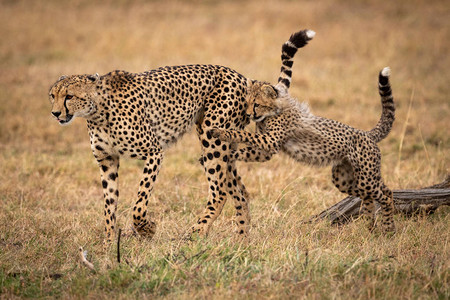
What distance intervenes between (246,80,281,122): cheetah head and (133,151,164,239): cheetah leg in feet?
2.52

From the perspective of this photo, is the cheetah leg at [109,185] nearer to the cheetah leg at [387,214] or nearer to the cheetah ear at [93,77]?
the cheetah ear at [93,77]

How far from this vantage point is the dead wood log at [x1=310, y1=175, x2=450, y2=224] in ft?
15.9

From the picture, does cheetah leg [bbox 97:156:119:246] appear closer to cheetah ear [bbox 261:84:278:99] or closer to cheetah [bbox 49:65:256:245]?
cheetah [bbox 49:65:256:245]

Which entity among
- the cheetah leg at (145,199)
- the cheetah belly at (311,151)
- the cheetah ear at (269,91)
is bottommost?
the cheetah leg at (145,199)

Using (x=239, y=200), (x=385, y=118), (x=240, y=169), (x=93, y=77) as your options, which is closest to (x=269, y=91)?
(x=239, y=200)

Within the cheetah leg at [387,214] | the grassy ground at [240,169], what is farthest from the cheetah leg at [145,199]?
the cheetah leg at [387,214]

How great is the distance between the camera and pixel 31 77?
10.2 metres

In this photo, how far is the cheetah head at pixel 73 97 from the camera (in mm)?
4039

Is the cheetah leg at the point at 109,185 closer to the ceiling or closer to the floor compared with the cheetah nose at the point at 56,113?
closer to the floor

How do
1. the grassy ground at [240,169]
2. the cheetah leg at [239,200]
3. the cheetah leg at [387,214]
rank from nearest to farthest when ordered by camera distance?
1. the grassy ground at [240,169]
2. the cheetah leg at [239,200]
3. the cheetah leg at [387,214]

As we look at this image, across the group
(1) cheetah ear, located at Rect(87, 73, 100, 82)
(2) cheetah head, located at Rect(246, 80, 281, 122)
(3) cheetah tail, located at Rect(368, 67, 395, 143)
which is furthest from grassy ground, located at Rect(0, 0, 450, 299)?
(1) cheetah ear, located at Rect(87, 73, 100, 82)

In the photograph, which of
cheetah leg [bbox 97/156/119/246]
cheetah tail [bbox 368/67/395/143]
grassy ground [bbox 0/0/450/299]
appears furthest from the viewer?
cheetah tail [bbox 368/67/395/143]

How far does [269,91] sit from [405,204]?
147cm

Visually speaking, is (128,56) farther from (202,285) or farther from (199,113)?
(202,285)
